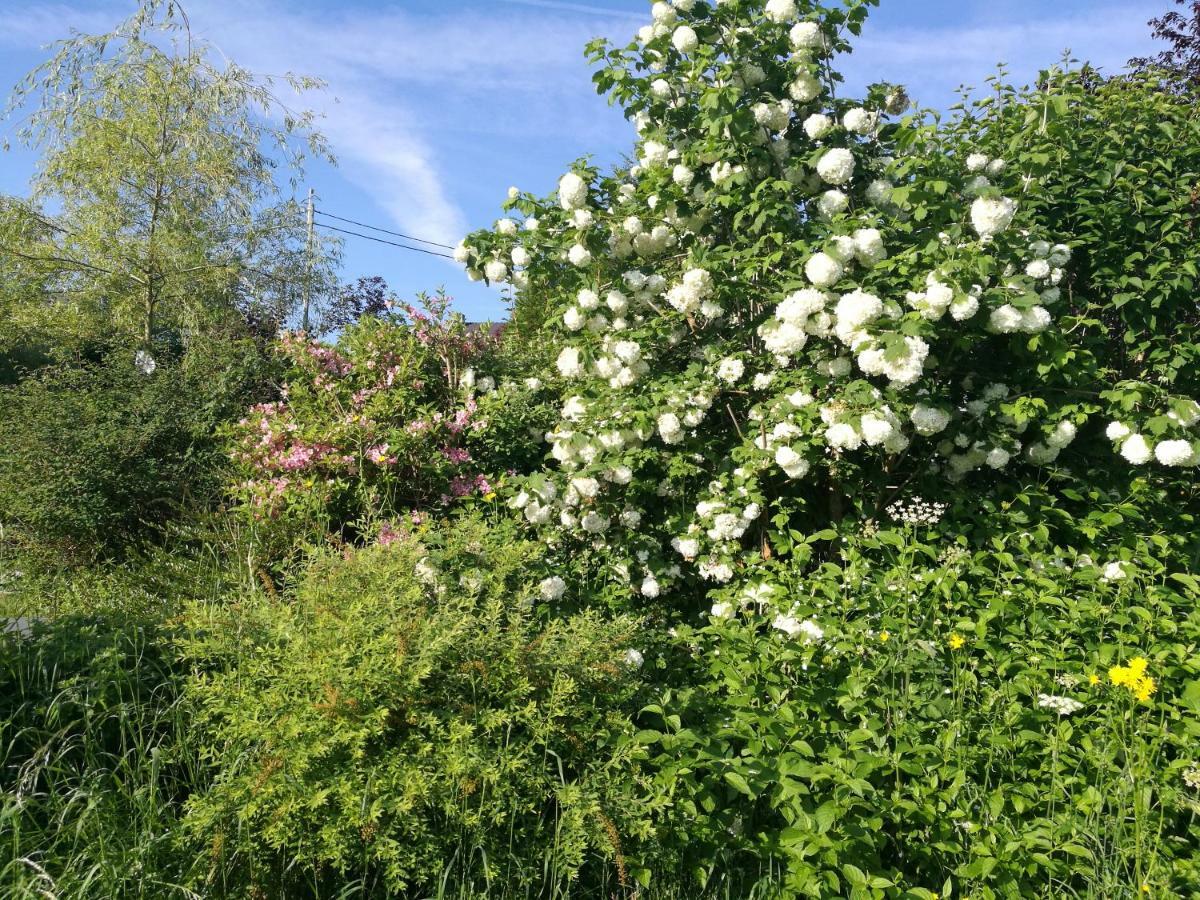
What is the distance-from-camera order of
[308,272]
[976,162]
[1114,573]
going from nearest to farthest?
[1114,573] < [976,162] < [308,272]

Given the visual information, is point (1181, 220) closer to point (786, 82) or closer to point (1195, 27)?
point (786, 82)

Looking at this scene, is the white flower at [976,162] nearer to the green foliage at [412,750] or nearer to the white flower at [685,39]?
the white flower at [685,39]

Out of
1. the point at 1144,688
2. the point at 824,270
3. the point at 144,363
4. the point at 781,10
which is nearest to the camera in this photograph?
the point at 1144,688

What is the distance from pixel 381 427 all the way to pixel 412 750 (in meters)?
2.55

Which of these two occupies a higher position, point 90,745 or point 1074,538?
point 1074,538

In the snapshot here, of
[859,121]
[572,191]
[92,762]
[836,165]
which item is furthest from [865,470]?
Answer: [92,762]

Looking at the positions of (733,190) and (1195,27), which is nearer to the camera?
(733,190)

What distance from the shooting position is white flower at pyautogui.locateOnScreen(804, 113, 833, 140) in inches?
143

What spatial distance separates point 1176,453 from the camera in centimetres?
309

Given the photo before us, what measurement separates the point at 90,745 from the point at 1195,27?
10.8 m

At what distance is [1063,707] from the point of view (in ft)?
7.70

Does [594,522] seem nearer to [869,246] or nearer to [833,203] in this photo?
[869,246]

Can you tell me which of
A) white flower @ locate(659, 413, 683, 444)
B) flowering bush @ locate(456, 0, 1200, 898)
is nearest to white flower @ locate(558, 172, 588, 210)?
flowering bush @ locate(456, 0, 1200, 898)

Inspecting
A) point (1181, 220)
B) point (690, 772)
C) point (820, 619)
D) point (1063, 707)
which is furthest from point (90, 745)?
point (1181, 220)
